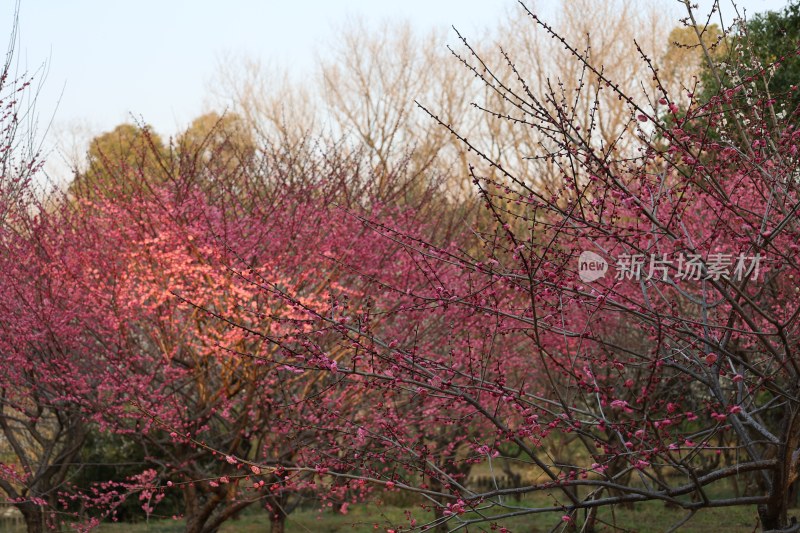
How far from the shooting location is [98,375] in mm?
9438

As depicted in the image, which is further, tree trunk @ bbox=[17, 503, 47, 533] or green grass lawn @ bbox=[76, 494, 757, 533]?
green grass lawn @ bbox=[76, 494, 757, 533]

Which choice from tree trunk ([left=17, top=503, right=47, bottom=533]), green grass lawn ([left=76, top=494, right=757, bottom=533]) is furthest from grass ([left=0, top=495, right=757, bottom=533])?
tree trunk ([left=17, top=503, right=47, bottom=533])

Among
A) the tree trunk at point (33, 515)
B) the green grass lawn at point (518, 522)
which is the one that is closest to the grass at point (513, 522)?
the green grass lawn at point (518, 522)

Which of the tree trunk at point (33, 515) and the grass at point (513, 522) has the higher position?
the tree trunk at point (33, 515)

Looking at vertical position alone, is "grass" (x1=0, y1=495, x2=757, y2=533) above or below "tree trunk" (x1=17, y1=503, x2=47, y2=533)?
below

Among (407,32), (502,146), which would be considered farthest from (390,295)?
(407,32)

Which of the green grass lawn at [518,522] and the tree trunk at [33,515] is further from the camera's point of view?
the green grass lawn at [518,522]

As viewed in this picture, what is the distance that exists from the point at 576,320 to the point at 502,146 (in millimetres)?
8838

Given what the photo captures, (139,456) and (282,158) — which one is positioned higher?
(282,158)

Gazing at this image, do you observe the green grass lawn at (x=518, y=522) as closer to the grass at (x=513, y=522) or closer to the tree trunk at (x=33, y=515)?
the grass at (x=513, y=522)

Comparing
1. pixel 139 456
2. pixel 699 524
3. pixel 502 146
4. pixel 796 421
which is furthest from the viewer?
pixel 502 146

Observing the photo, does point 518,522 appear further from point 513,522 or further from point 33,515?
point 33,515

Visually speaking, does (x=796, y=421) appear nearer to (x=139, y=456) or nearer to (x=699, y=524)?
(x=699, y=524)

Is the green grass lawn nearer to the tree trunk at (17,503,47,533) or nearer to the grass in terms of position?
the grass
